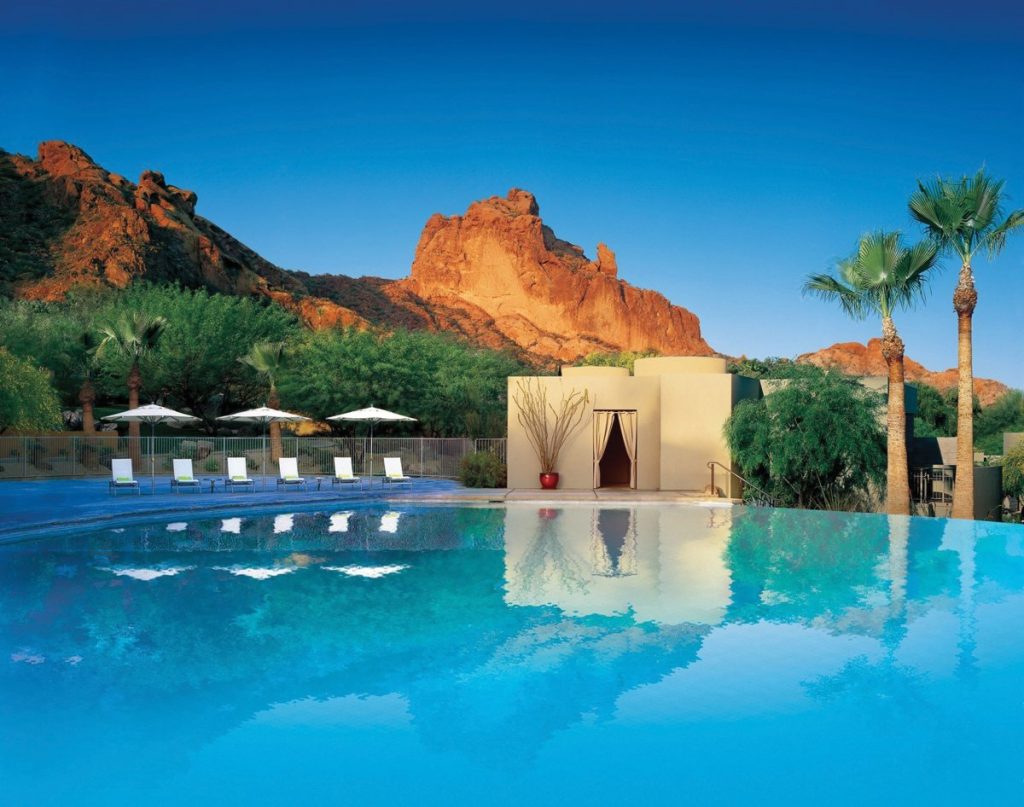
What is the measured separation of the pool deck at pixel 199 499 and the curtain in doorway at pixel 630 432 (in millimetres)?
1209

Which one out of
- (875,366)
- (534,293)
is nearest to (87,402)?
(534,293)

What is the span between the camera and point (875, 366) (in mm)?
87188

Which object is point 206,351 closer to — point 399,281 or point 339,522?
point 339,522

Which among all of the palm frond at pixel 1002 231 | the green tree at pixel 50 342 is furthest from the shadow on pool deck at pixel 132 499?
the palm frond at pixel 1002 231

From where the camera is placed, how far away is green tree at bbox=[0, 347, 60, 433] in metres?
22.3

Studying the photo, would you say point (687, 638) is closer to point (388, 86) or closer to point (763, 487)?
point (763, 487)

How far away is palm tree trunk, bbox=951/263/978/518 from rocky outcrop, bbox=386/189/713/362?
6677 centimetres

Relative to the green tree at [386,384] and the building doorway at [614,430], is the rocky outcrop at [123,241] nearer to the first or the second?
the green tree at [386,384]

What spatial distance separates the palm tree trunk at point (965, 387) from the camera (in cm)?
1653

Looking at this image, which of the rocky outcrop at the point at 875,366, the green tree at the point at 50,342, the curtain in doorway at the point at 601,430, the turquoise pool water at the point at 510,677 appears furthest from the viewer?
the rocky outcrop at the point at 875,366

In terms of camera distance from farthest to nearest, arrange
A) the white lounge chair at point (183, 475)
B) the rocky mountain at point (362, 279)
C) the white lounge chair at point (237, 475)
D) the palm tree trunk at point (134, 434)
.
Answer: the rocky mountain at point (362, 279)
the palm tree trunk at point (134, 434)
the white lounge chair at point (237, 475)
the white lounge chair at point (183, 475)

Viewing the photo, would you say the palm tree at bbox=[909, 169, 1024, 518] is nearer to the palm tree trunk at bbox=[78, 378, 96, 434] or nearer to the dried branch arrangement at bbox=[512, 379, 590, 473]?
the dried branch arrangement at bbox=[512, 379, 590, 473]

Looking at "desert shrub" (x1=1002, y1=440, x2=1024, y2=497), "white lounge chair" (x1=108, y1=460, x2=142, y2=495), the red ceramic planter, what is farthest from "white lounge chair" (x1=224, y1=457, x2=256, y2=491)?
"desert shrub" (x1=1002, y1=440, x2=1024, y2=497)

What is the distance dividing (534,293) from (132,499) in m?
75.6
